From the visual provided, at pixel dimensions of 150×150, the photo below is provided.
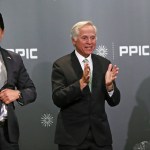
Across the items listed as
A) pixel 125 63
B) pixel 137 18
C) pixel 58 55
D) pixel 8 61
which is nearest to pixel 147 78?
pixel 125 63

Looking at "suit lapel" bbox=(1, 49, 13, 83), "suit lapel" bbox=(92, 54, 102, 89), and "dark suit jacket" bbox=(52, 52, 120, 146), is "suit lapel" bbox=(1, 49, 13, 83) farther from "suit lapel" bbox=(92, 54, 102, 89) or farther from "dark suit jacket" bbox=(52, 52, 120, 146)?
"suit lapel" bbox=(92, 54, 102, 89)

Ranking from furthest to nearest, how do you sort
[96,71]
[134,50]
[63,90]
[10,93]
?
[134,50], [96,71], [63,90], [10,93]

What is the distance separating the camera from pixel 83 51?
8.42ft

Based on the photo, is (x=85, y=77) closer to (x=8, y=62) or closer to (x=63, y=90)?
(x=63, y=90)

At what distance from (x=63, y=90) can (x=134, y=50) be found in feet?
3.73

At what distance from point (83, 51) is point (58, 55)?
2.62 feet

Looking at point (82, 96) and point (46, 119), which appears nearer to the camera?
point (82, 96)

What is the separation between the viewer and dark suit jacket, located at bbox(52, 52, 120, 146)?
2438 millimetres

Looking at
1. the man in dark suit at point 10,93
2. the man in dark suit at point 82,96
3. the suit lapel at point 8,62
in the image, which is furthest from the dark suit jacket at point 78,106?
the suit lapel at point 8,62

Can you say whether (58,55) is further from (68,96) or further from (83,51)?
(68,96)

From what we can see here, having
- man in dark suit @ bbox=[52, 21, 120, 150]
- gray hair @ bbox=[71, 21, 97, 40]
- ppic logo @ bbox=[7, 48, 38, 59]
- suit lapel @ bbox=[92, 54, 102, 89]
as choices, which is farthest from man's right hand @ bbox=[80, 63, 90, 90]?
ppic logo @ bbox=[7, 48, 38, 59]

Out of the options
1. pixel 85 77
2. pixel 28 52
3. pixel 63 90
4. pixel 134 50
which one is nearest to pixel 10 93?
pixel 63 90

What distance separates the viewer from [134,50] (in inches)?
130

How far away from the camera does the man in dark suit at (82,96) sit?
243 cm
